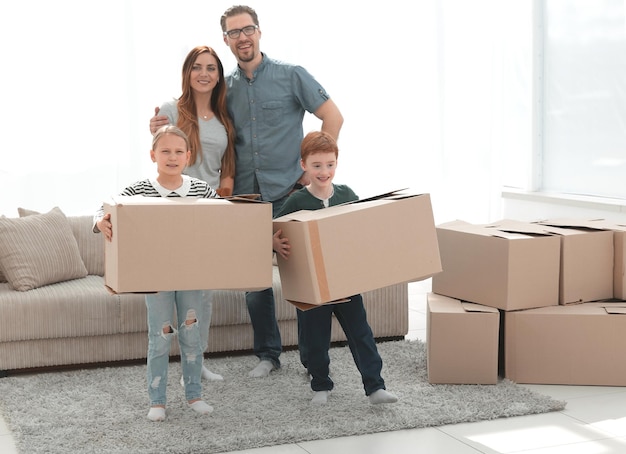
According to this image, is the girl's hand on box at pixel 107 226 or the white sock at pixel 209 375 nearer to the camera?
the girl's hand on box at pixel 107 226

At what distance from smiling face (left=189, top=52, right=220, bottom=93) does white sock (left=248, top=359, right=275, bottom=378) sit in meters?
1.07

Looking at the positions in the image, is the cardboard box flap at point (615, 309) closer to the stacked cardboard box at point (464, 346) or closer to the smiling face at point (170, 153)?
the stacked cardboard box at point (464, 346)

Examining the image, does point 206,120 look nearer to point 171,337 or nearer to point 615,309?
point 171,337

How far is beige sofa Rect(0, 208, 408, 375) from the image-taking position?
11.2 ft

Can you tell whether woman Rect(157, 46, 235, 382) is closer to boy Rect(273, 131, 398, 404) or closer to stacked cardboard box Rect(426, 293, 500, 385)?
boy Rect(273, 131, 398, 404)

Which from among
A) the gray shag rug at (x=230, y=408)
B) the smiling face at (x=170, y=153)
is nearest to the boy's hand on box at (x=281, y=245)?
the smiling face at (x=170, y=153)

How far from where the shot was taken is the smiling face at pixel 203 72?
3.27m

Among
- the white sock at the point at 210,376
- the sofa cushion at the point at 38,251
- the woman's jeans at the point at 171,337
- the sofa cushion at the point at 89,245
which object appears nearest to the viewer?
the woman's jeans at the point at 171,337

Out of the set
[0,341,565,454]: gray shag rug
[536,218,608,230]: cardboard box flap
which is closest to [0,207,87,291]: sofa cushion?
[0,341,565,454]: gray shag rug

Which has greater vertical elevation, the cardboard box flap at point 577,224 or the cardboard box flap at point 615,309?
the cardboard box flap at point 577,224

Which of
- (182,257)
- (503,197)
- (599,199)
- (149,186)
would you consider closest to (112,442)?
(182,257)

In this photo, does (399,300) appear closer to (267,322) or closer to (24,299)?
(267,322)

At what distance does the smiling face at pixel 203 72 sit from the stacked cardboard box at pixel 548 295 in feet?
3.62

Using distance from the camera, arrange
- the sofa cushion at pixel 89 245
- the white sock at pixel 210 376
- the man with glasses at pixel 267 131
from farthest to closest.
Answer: the sofa cushion at pixel 89 245 < the man with glasses at pixel 267 131 < the white sock at pixel 210 376
